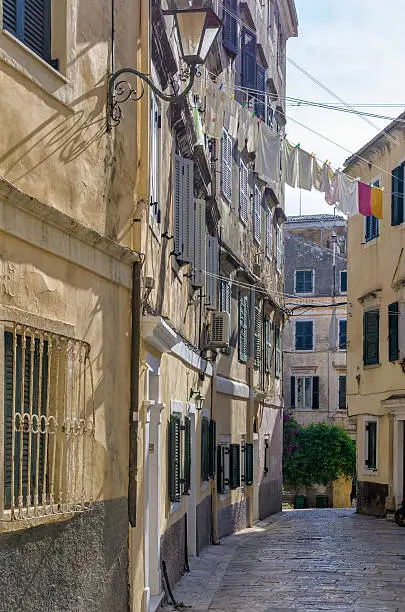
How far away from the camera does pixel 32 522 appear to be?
6891mm

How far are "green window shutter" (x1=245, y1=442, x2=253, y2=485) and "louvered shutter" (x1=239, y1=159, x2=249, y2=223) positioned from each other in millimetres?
5233

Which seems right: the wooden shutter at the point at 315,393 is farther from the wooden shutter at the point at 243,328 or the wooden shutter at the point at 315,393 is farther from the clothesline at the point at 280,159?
the clothesline at the point at 280,159

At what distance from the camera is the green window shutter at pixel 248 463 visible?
24172mm

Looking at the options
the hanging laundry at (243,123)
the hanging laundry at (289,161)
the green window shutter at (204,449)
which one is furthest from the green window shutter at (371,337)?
the hanging laundry at (243,123)

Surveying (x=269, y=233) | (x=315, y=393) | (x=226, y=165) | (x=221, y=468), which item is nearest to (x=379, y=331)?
(x=269, y=233)

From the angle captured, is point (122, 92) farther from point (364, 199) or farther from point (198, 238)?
point (364, 199)

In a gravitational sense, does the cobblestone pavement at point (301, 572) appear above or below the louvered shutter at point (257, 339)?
below

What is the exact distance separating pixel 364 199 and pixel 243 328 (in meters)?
6.73

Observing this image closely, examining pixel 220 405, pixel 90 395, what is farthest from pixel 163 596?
pixel 220 405

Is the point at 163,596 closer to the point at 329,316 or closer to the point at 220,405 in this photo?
the point at 220,405

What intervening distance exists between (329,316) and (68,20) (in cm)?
4188

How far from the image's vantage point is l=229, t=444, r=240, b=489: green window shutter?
2120 centimetres

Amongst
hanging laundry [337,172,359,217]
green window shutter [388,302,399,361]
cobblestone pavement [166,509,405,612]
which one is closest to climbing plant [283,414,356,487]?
green window shutter [388,302,399,361]

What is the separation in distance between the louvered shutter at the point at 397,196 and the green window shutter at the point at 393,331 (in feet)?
6.96
